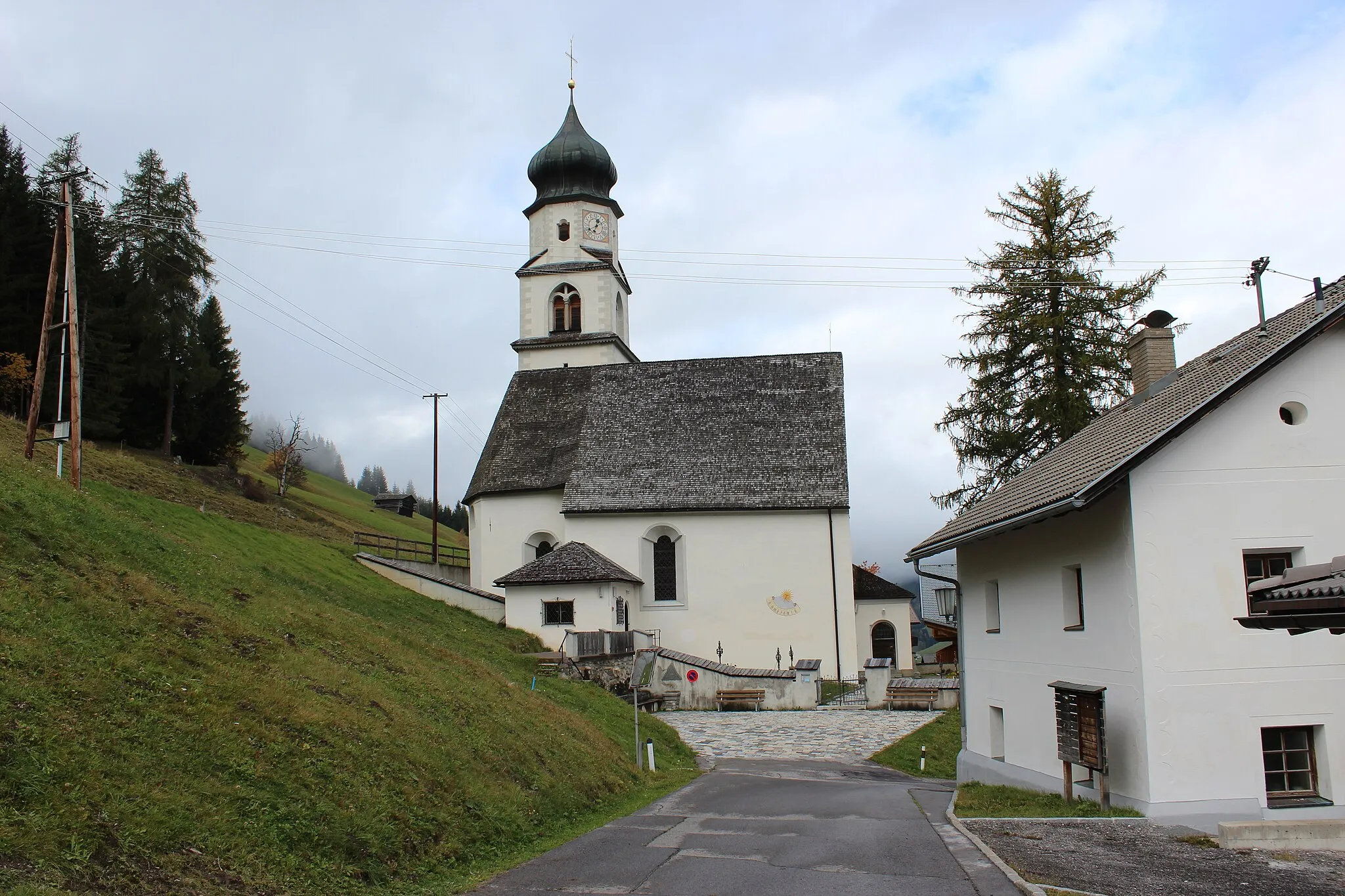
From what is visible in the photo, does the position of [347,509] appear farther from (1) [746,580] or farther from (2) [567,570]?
(1) [746,580]

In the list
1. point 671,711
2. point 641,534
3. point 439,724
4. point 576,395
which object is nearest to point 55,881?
point 439,724

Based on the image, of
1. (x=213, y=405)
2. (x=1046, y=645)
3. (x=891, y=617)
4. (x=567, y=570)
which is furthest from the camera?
(x=213, y=405)

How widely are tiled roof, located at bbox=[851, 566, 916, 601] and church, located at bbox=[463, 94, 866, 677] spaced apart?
227cm

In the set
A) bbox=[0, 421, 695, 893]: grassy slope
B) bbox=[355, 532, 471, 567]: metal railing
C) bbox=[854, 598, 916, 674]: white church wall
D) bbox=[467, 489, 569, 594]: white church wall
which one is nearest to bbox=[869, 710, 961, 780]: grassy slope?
bbox=[0, 421, 695, 893]: grassy slope

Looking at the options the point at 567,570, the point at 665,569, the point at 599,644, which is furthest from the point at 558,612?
the point at 665,569

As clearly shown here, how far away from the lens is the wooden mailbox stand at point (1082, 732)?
480 inches

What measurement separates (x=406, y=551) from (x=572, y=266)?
49.2ft

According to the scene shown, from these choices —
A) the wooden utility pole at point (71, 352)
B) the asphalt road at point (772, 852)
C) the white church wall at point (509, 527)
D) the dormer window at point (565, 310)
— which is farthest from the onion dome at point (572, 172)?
the asphalt road at point (772, 852)

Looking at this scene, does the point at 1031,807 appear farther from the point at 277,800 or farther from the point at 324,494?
the point at 324,494

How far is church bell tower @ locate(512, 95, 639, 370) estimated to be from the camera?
46094mm

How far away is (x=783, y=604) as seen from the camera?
36.0m

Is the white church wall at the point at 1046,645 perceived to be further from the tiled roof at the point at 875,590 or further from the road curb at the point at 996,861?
the tiled roof at the point at 875,590

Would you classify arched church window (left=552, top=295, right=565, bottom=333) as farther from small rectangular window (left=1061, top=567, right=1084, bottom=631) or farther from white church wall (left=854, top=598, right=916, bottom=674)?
small rectangular window (left=1061, top=567, right=1084, bottom=631)

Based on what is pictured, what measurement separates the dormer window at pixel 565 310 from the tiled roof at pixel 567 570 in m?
14.9
